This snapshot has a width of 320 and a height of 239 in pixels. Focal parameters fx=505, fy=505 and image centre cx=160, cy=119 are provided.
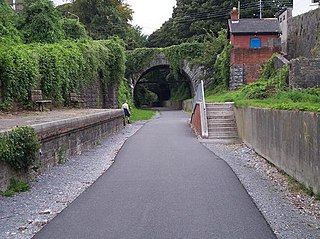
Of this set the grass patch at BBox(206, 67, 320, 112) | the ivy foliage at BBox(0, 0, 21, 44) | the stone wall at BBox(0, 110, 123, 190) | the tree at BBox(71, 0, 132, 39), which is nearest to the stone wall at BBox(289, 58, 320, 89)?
the grass patch at BBox(206, 67, 320, 112)

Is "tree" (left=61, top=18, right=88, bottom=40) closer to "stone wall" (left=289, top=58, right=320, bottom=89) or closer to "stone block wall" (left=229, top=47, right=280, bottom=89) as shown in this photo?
"stone block wall" (left=229, top=47, right=280, bottom=89)

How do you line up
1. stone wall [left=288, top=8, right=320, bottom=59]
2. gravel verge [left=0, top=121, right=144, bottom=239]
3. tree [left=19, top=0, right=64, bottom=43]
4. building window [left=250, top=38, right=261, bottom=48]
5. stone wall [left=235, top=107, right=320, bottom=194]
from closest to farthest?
1. gravel verge [left=0, top=121, right=144, bottom=239]
2. stone wall [left=235, top=107, right=320, bottom=194]
3. tree [left=19, top=0, right=64, bottom=43]
4. stone wall [left=288, top=8, right=320, bottom=59]
5. building window [left=250, top=38, right=261, bottom=48]

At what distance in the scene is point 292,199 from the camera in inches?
324

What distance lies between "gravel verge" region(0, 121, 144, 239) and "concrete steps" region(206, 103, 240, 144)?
22.5 feet

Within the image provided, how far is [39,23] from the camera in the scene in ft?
94.7

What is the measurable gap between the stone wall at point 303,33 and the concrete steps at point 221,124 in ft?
37.5

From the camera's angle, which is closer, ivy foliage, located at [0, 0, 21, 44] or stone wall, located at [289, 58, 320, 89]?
stone wall, located at [289, 58, 320, 89]

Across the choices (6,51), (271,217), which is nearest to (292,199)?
(271,217)

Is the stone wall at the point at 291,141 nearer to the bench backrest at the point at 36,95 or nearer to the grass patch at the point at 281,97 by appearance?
the grass patch at the point at 281,97

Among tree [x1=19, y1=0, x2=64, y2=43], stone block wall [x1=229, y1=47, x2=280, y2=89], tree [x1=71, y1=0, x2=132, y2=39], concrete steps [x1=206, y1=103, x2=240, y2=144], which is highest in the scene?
tree [x1=71, y1=0, x2=132, y2=39]

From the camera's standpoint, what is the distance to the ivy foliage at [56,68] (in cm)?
1775

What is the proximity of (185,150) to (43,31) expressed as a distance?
16528mm

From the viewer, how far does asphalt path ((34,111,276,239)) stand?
6.16m

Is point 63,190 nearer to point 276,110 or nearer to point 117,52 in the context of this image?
point 276,110
